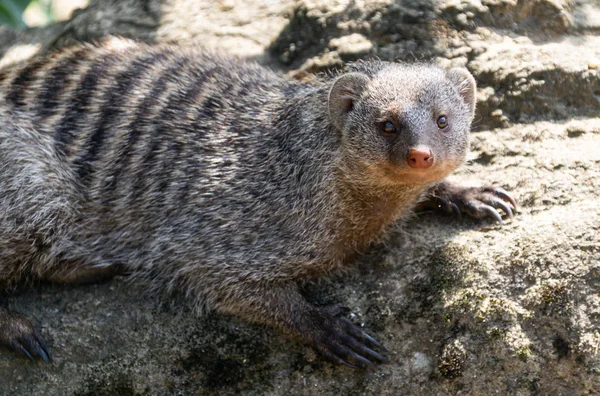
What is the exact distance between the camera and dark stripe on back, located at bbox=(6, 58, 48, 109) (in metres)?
4.32

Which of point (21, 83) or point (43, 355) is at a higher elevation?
point (21, 83)

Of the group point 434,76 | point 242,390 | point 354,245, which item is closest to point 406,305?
point 354,245

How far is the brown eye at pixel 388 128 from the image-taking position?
3.57 metres

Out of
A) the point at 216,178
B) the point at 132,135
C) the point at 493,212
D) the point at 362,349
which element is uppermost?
the point at 132,135

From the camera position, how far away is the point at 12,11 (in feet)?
7.75

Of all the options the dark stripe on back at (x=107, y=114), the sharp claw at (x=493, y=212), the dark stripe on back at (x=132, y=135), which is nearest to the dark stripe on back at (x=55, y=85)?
the dark stripe on back at (x=107, y=114)

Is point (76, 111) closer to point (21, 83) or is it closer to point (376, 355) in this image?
point (21, 83)

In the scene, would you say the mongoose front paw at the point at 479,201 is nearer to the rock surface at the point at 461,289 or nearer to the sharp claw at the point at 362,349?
the rock surface at the point at 461,289

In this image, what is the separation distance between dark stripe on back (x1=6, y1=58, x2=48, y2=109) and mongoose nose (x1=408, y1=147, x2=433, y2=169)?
7.53 feet

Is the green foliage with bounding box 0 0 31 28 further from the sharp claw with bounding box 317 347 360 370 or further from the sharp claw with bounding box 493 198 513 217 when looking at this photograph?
the sharp claw with bounding box 493 198 513 217

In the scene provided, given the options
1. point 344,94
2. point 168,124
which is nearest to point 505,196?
point 344,94

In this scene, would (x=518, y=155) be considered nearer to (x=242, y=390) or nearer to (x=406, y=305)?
(x=406, y=305)

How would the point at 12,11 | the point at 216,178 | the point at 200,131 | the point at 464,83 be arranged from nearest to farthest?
the point at 12,11 < the point at 464,83 < the point at 216,178 < the point at 200,131

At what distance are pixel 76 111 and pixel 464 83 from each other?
2155mm
